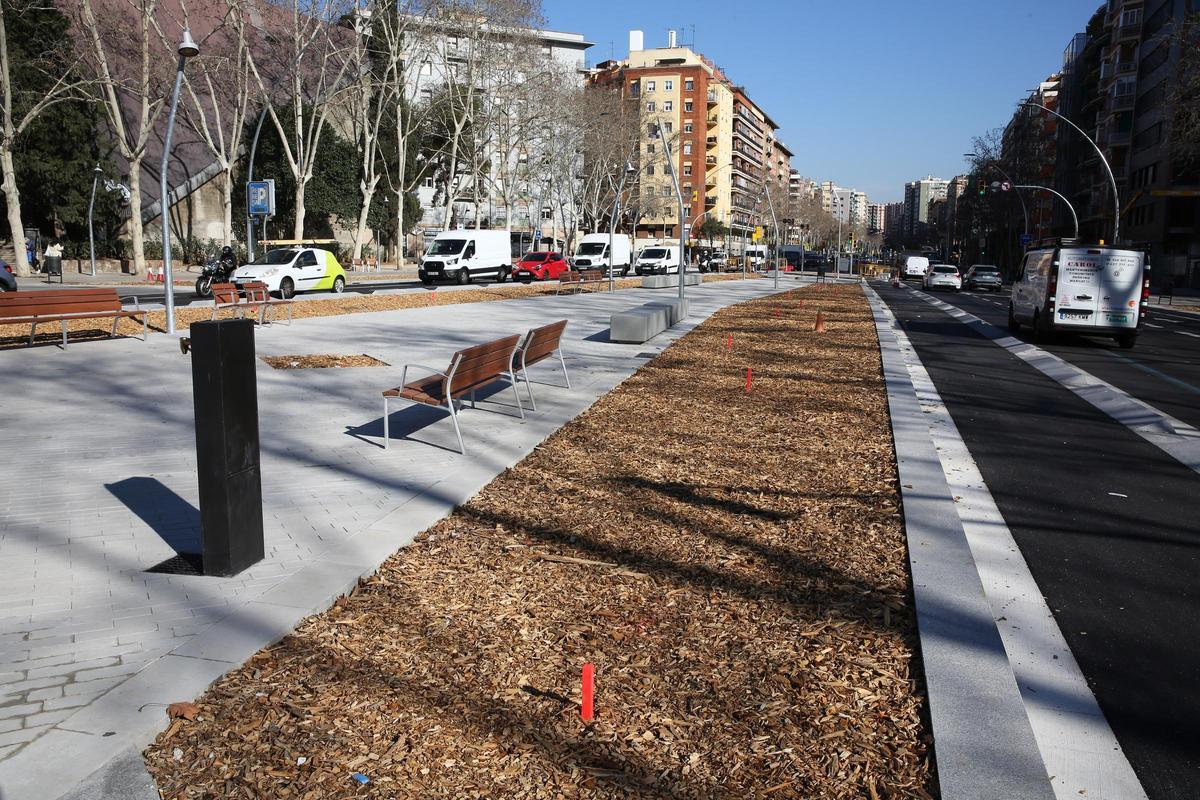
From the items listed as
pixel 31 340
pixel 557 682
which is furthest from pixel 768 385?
pixel 31 340

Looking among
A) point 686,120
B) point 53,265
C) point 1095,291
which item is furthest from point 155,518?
point 686,120

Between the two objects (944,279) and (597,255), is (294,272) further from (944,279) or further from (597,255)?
(944,279)

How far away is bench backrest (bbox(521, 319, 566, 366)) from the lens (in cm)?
980

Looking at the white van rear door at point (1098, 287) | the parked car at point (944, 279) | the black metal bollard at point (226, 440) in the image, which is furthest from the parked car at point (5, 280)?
the parked car at point (944, 279)

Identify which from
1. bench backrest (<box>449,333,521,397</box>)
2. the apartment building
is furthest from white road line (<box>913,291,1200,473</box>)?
the apartment building

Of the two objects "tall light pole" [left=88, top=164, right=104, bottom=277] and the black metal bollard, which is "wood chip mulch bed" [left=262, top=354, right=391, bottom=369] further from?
"tall light pole" [left=88, top=164, right=104, bottom=277]

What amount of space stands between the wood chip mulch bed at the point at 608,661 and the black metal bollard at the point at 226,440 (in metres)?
0.76

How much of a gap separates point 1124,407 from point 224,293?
51.7ft

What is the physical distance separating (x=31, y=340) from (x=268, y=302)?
4803mm

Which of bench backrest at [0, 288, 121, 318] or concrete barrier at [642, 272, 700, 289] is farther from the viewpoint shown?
concrete barrier at [642, 272, 700, 289]

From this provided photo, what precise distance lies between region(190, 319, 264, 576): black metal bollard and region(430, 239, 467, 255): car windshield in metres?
36.9

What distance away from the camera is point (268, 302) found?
18.4 metres

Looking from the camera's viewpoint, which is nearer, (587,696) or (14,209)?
(587,696)

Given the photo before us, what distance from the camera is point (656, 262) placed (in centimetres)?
5662
